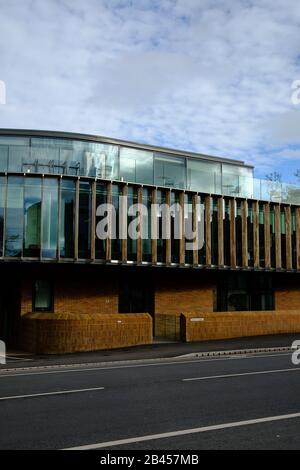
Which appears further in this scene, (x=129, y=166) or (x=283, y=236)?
(x=283, y=236)

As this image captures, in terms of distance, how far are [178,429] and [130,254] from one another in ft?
61.1

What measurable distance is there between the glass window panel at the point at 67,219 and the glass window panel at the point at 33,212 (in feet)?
3.38

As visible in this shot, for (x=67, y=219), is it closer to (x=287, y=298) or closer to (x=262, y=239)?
(x=262, y=239)

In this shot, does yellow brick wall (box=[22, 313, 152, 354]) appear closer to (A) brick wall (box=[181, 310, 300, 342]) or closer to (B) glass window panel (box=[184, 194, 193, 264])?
(A) brick wall (box=[181, 310, 300, 342])

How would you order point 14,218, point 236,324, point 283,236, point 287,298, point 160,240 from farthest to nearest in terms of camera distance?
point 287,298, point 283,236, point 160,240, point 236,324, point 14,218

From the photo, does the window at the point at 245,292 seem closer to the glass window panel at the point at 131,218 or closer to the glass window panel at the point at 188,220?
the glass window panel at the point at 188,220

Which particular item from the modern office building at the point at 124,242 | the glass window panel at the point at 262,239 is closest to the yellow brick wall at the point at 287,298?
the modern office building at the point at 124,242

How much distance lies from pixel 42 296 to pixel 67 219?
175 inches

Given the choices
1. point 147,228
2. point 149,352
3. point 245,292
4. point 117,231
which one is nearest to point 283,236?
point 245,292

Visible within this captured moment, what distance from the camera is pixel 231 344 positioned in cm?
2298

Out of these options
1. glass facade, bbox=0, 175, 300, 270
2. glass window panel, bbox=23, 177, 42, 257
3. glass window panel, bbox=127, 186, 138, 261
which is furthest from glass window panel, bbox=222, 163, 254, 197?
glass window panel, bbox=23, 177, 42, 257

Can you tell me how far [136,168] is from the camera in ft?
92.1
